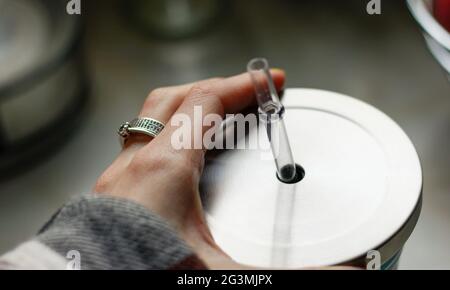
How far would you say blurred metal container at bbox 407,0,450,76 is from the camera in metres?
→ 0.57

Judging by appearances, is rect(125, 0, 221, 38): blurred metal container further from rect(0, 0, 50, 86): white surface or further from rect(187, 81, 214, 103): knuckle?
rect(187, 81, 214, 103): knuckle

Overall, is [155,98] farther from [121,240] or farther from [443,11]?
[443,11]

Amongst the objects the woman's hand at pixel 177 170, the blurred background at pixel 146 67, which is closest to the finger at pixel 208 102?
the woman's hand at pixel 177 170

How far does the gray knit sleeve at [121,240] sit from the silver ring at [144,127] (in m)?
0.11

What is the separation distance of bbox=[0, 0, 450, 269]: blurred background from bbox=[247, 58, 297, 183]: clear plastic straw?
24cm

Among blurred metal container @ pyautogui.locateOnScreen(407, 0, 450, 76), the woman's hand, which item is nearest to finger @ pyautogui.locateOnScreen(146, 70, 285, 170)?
the woman's hand

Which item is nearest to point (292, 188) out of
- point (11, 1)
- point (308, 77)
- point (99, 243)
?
point (99, 243)

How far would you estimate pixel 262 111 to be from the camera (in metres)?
0.50

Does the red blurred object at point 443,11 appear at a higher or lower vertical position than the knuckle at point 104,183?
higher

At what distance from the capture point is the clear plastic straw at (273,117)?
1.59 ft

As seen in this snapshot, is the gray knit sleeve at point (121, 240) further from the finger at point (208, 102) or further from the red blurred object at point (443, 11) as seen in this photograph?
the red blurred object at point (443, 11)

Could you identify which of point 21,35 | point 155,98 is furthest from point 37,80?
point 155,98

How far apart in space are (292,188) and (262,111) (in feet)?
0.21
